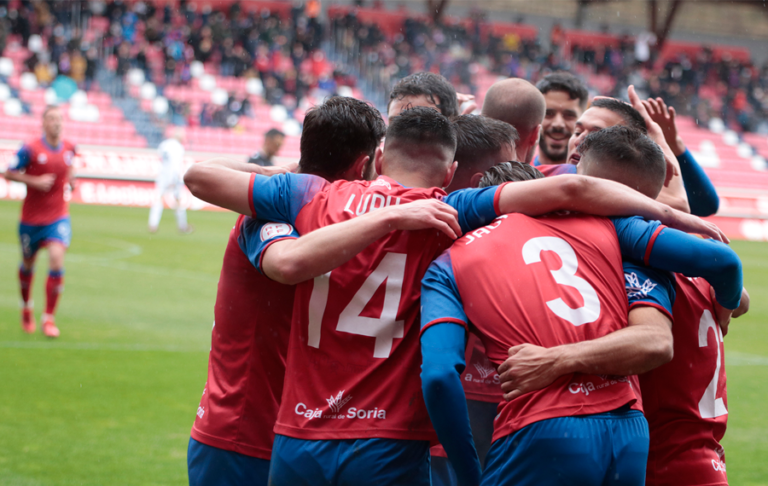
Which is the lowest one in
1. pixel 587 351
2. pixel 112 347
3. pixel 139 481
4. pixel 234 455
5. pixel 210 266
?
pixel 210 266

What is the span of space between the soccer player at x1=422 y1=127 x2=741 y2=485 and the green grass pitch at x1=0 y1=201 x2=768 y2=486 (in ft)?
9.59

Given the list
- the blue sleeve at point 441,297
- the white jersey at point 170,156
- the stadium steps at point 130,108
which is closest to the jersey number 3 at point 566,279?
the blue sleeve at point 441,297

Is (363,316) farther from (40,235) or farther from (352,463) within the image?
(40,235)

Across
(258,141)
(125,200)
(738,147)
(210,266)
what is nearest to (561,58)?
(738,147)

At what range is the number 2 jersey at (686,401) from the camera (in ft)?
7.95

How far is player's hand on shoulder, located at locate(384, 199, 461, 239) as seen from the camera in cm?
219

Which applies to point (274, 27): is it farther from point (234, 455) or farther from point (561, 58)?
point (234, 455)

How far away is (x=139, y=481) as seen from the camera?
440cm

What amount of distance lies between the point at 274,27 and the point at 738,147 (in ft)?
68.9

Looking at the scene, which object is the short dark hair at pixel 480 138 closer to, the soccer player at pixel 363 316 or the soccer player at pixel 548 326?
the soccer player at pixel 363 316

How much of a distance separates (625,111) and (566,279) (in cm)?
148

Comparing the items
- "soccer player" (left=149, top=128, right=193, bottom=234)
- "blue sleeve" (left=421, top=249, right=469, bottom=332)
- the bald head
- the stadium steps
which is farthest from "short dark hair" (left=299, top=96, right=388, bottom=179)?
the stadium steps

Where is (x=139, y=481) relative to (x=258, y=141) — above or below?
above

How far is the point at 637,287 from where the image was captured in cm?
225
